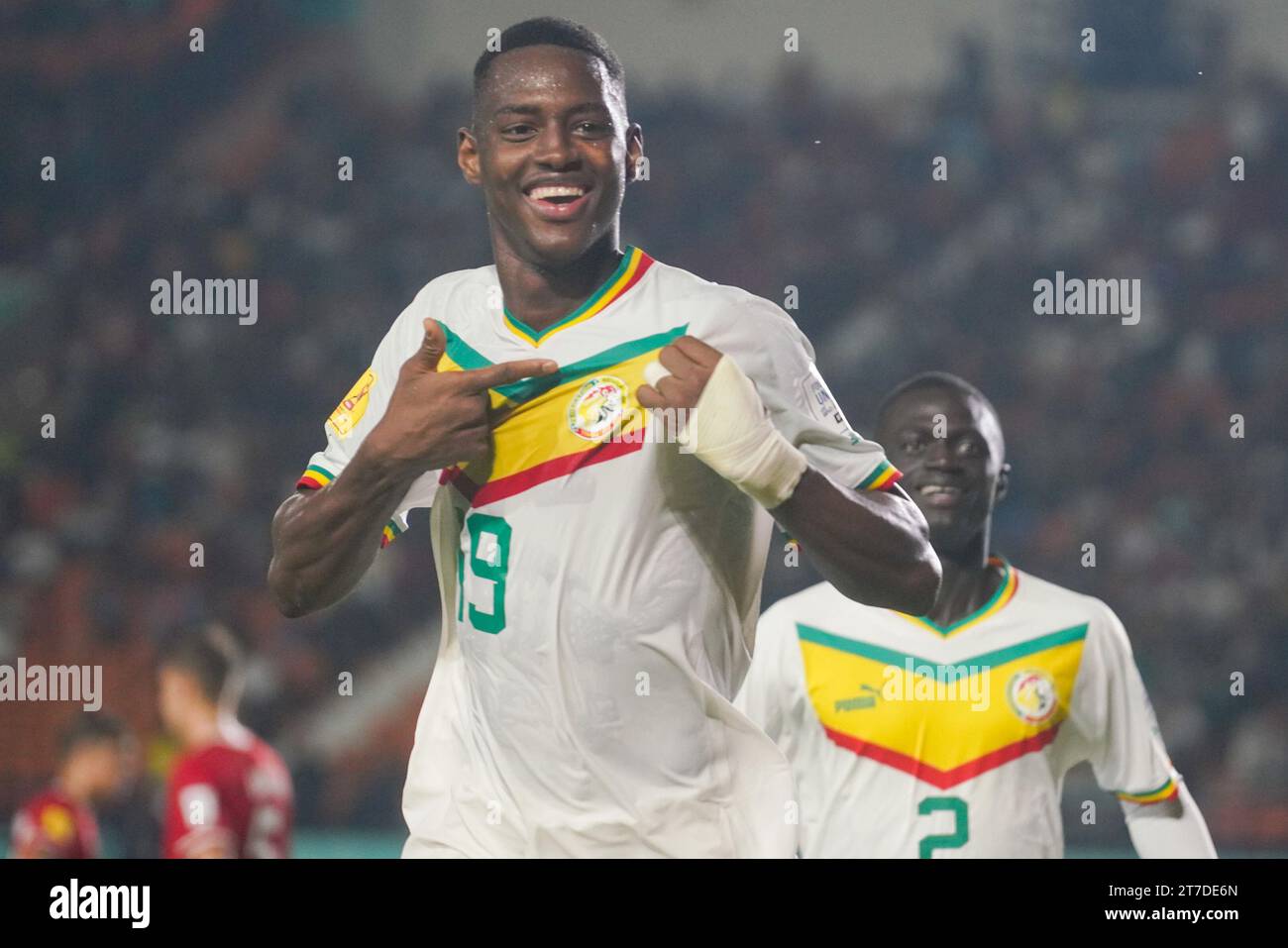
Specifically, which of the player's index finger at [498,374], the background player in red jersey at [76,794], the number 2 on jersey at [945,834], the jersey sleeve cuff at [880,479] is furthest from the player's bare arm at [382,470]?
the background player in red jersey at [76,794]

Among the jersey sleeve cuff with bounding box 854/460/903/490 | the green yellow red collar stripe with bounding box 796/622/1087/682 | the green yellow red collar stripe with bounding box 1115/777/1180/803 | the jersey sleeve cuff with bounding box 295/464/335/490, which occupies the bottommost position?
the green yellow red collar stripe with bounding box 1115/777/1180/803

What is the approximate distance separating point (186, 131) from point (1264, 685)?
219 inches

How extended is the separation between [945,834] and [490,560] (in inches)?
79.8

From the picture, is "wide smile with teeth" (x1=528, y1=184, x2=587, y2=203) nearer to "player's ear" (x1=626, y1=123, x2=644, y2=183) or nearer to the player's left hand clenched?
"player's ear" (x1=626, y1=123, x2=644, y2=183)

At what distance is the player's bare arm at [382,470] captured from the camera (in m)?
2.61

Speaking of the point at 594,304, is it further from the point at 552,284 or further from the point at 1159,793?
the point at 1159,793

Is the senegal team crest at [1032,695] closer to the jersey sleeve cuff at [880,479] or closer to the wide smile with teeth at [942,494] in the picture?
the wide smile with teeth at [942,494]

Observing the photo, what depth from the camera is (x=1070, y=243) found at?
7.52 m

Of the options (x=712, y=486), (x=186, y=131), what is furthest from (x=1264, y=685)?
(x=186, y=131)

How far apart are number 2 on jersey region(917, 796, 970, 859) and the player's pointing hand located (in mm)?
2177

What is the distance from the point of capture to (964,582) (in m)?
4.72

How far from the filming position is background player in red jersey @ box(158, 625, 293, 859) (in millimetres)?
4699

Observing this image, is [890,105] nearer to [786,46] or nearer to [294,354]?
[786,46]

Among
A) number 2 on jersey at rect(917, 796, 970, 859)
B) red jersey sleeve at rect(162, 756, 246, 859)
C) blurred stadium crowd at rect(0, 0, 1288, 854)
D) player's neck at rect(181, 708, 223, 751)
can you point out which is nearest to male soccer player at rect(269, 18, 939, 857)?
number 2 on jersey at rect(917, 796, 970, 859)
